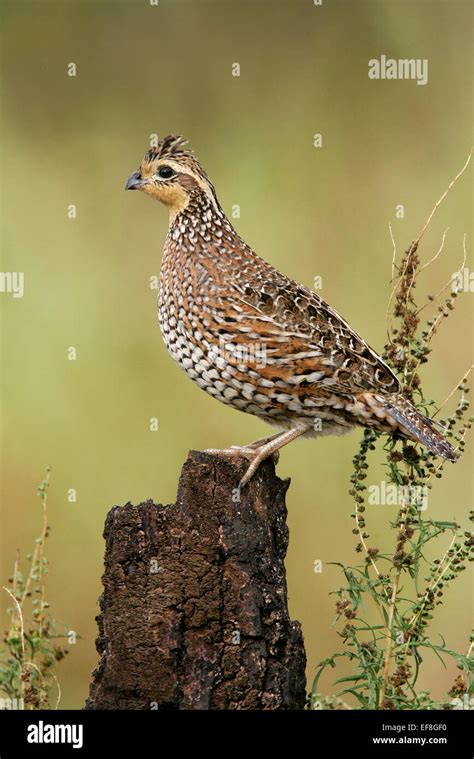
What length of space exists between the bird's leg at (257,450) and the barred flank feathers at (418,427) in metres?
0.49

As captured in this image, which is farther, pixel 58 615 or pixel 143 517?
pixel 58 615

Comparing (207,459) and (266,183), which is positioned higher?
(266,183)

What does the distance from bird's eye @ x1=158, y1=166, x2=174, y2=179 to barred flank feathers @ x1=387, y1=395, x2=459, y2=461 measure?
1707 millimetres

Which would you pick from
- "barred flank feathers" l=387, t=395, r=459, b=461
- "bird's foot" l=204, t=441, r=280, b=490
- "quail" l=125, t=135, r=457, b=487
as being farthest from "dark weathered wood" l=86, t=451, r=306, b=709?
"barred flank feathers" l=387, t=395, r=459, b=461

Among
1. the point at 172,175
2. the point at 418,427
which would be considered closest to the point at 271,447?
the point at 418,427

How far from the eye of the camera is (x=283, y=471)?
31.9 ft

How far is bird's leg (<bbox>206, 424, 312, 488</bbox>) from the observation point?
6.08 m

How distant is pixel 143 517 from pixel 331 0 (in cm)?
708

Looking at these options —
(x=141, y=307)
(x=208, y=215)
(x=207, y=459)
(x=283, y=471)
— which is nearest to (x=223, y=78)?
(x=141, y=307)

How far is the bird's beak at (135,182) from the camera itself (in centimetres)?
692

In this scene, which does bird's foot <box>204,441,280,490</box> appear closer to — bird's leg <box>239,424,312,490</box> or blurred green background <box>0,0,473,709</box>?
bird's leg <box>239,424,312,490</box>

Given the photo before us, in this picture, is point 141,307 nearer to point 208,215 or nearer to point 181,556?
point 208,215

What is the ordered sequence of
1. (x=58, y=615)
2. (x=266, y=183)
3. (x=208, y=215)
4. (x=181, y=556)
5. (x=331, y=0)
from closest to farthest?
1. (x=181, y=556)
2. (x=208, y=215)
3. (x=58, y=615)
4. (x=266, y=183)
5. (x=331, y=0)

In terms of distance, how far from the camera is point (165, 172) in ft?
22.7
